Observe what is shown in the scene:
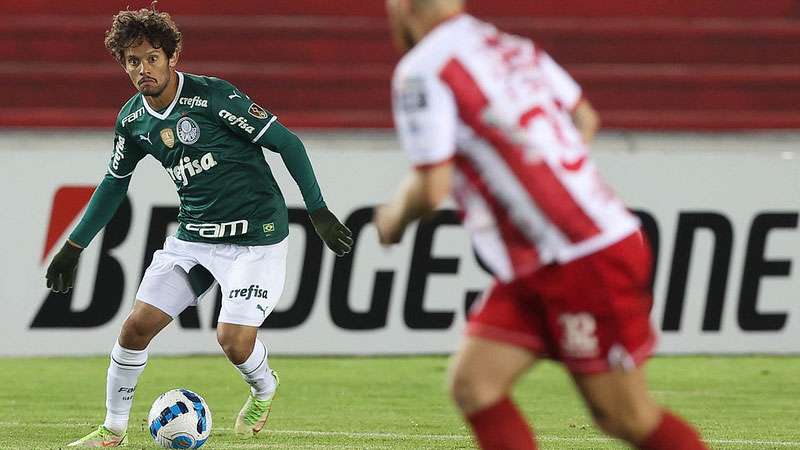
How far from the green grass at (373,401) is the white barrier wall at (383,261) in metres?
0.16

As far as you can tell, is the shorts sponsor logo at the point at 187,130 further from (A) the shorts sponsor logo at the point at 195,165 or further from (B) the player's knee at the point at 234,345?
(B) the player's knee at the point at 234,345

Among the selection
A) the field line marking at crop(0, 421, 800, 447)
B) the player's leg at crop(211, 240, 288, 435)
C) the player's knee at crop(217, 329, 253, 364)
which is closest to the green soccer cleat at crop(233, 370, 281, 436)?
the player's leg at crop(211, 240, 288, 435)

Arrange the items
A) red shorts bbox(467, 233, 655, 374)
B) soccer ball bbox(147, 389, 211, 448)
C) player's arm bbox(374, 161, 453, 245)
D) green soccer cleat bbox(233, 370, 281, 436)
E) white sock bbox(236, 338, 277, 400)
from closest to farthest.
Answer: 1. player's arm bbox(374, 161, 453, 245)
2. red shorts bbox(467, 233, 655, 374)
3. soccer ball bbox(147, 389, 211, 448)
4. white sock bbox(236, 338, 277, 400)
5. green soccer cleat bbox(233, 370, 281, 436)

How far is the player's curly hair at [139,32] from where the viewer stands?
20.2ft

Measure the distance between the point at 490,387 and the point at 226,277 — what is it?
289 centimetres

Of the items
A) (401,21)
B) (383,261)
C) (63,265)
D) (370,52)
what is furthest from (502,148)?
(370,52)

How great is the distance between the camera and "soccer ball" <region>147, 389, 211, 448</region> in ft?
19.9

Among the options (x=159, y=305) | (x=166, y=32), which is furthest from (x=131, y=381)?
(x=166, y=32)

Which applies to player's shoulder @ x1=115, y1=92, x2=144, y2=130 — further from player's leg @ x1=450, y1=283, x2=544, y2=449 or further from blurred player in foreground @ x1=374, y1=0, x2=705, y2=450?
player's leg @ x1=450, y1=283, x2=544, y2=449

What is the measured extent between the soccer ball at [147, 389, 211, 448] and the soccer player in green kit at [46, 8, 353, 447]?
0.57 ft

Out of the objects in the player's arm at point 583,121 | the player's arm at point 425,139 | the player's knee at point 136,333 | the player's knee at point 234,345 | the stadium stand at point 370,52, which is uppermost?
the player's arm at point 425,139

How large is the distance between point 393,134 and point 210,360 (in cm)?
220

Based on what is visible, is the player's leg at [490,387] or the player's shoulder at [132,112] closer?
the player's leg at [490,387]

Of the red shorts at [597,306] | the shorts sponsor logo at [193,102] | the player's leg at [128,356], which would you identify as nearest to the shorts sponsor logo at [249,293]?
the player's leg at [128,356]
